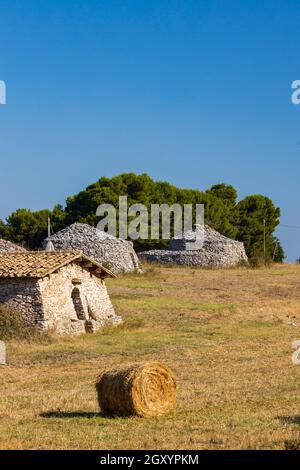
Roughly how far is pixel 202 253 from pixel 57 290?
3525 cm

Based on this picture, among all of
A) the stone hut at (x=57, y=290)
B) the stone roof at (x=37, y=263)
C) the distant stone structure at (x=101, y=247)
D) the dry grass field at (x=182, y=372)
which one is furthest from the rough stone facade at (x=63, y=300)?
the distant stone structure at (x=101, y=247)

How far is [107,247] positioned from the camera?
55.4m

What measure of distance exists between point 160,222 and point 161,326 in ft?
144

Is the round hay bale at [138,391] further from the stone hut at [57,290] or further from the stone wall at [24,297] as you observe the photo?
the stone wall at [24,297]

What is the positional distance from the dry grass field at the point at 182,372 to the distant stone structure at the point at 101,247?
6.83m

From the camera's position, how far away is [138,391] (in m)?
14.3

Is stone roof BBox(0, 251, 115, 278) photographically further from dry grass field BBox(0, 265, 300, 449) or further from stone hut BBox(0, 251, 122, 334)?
dry grass field BBox(0, 265, 300, 449)

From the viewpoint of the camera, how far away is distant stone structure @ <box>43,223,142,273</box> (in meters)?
54.6

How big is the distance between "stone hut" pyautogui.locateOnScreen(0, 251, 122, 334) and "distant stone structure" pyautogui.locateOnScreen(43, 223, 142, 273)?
67.9ft

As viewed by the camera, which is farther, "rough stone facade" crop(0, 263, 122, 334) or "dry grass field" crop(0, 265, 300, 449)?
"rough stone facade" crop(0, 263, 122, 334)

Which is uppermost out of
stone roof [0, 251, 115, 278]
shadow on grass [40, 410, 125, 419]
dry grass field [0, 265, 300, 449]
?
stone roof [0, 251, 115, 278]

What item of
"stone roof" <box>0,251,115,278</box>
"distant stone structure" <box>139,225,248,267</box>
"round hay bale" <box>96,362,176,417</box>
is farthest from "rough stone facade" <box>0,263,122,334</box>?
"distant stone structure" <box>139,225,248,267</box>

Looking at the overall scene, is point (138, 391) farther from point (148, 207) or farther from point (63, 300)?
point (148, 207)
